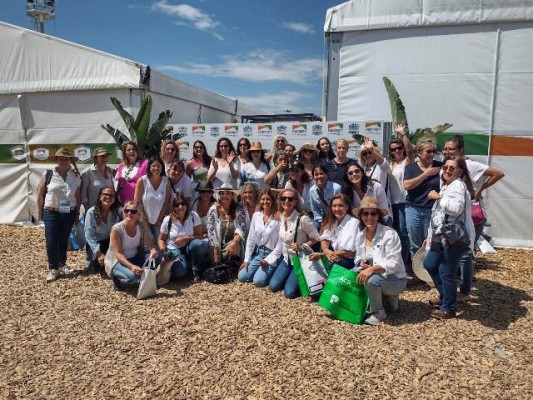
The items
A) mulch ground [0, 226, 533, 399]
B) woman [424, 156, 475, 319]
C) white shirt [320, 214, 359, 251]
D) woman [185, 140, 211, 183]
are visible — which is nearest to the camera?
mulch ground [0, 226, 533, 399]

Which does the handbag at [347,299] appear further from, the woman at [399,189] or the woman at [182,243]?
the woman at [182,243]

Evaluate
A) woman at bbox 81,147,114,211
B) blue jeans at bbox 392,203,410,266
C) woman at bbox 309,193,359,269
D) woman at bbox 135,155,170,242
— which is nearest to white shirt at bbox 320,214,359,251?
woman at bbox 309,193,359,269

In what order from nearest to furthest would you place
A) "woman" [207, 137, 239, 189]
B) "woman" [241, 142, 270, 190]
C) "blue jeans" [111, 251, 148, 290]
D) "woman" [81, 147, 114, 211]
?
"blue jeans" [111, 251, 148, 290]
"woman" [81, 147, 114, 211]
"woman" [241, 142, 270, 190]
"woman" [207, 137, 239, 189]

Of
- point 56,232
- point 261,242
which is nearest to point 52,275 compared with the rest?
point 56,232

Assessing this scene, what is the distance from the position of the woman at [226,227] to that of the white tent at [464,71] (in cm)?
434

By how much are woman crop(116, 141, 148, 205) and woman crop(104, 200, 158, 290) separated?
74 cm

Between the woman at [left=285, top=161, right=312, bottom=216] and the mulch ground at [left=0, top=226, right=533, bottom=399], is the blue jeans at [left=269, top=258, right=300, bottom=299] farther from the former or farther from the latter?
the woman at [left=285, top=161, right=312, bottom=216]

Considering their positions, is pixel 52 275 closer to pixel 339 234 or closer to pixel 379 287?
pixel 339 234

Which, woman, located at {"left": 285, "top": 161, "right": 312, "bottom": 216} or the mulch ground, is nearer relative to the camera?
the mulch ground

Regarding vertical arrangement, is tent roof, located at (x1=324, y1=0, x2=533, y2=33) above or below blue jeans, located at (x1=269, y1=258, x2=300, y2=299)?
above

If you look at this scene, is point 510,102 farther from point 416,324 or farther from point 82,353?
point 82,353

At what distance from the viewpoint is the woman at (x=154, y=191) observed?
5.72 meters

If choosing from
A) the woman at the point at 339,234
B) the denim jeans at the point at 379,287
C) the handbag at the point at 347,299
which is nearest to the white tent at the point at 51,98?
the woman at the point at 339,234

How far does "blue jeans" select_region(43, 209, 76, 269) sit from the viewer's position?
573 centimetres
